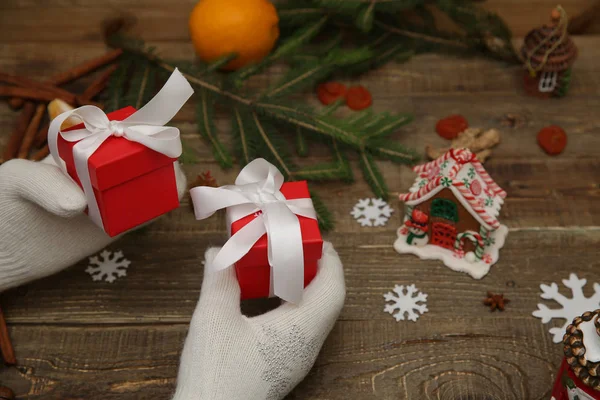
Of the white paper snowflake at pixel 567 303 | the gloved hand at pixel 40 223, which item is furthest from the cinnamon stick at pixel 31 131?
the white paper snowflake at pixel 567 303

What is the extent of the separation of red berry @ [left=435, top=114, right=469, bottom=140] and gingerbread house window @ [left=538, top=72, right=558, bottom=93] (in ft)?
0.70

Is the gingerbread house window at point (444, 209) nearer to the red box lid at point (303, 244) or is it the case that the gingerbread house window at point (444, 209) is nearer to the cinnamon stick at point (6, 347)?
the red box lid at point (303, 244)

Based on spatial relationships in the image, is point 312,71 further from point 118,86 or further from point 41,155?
point 41,155

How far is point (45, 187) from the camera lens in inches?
43.0

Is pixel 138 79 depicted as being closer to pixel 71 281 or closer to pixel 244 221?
pixel 71 281

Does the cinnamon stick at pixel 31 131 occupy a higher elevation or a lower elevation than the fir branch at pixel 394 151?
lower

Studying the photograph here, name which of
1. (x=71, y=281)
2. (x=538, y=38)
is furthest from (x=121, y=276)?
(x=538, y=38)

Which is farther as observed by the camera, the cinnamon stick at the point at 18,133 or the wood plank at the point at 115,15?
the wood plank at the point at 115,15

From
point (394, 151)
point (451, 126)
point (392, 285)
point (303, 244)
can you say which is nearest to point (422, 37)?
point (451, 126)

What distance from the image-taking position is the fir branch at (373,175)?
1395 millimetres

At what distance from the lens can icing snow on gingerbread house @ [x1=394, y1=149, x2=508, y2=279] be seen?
3.93 ft

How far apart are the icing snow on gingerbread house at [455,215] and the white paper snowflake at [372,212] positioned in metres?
0.05

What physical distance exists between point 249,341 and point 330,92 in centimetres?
76

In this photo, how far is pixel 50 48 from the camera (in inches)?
67.9
